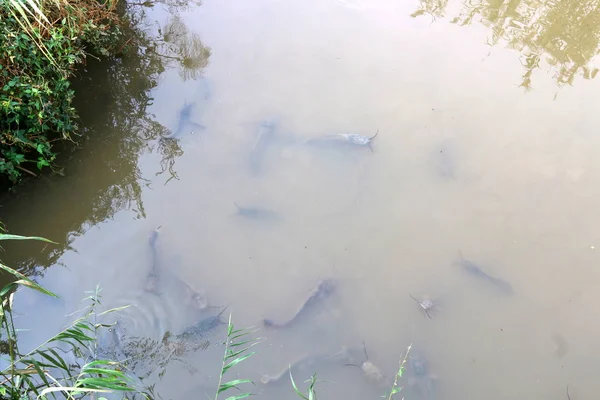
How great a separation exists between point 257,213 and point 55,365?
1914mm

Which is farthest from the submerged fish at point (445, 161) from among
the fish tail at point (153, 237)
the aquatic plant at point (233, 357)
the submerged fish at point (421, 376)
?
the fish tail at point (153, 237)

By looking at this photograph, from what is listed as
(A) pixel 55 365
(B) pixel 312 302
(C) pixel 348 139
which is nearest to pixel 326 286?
(B) pixel 312 302

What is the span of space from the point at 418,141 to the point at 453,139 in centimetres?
37

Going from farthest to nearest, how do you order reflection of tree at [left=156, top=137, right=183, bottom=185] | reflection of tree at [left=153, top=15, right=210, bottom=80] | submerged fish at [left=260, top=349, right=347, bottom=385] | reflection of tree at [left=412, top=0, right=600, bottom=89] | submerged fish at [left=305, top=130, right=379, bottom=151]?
1. reflection of tree at [left=412, top=0, right=600, bottom=89]
2. reflection of tree at [left=153, top=15, right=210, bottom=80]
3. submerged fish at [left=305, top=130, right=379, bottom=151]
4. reflection of tree at [left=156, top=137, right=183, bottom=185]
5. submerged fish at [left=260, top=349, right=347, bottom=385]

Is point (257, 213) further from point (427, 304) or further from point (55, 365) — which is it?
point (55, 365)

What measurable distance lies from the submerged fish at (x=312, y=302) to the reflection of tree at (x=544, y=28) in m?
3.44

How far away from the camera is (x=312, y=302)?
3.39 metres

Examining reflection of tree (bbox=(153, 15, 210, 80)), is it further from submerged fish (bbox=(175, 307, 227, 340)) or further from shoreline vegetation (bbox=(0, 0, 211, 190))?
submerged fish (bbox=(175, 307, 227, 340))

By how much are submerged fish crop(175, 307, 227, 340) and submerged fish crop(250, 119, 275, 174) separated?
1.51 meters

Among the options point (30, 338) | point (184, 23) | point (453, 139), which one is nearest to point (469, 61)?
point (453, 139)

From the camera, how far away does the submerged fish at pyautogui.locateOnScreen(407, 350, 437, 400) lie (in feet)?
9.93

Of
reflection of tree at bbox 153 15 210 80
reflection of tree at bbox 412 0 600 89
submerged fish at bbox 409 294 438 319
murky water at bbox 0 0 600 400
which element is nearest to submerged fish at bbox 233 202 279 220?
murky water at bbox 0 0 600 400

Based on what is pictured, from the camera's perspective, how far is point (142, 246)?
11.9 feet

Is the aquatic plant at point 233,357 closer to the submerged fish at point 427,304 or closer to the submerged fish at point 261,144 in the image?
the submerged fish at point 427,304
